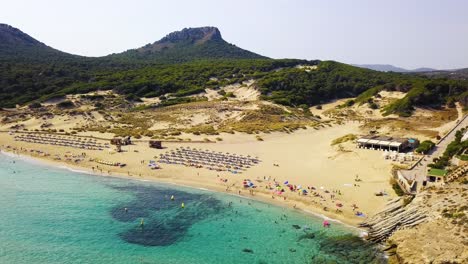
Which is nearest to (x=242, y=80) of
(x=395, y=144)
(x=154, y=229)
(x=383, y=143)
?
(x=383, y=143)

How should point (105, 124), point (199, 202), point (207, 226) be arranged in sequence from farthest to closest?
point (105, 124)
point (199, 202)
point (207, 226)

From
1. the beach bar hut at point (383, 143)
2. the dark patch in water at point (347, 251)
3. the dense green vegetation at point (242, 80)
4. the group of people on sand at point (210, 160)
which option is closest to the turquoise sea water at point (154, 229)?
the dark patch in water at point (347, 251)

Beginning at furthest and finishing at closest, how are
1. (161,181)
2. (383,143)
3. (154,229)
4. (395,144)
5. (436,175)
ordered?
(383,143) < (395,144) < (161,181) < (436,175) < (154,229)

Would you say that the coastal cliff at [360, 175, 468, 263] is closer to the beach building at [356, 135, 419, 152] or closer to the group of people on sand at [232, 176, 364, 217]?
the group of people on sand at [232, 176, 364, 217]

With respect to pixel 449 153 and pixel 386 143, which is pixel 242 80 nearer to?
pixel 386 143

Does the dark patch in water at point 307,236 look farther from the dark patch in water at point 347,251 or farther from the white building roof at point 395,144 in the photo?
the white building roof at point 395,144

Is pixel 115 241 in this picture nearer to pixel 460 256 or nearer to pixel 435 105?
pixel 460 256

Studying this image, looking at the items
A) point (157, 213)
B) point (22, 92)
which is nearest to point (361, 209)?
point (157, 213)
